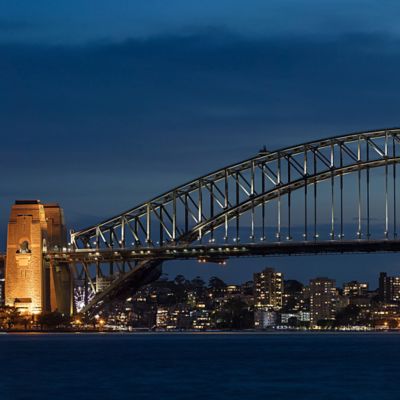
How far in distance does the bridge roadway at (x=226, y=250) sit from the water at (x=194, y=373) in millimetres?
13827

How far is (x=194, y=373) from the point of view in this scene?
389 feet

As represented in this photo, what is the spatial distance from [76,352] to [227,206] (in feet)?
137

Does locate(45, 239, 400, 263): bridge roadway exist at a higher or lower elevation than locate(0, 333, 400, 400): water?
higher

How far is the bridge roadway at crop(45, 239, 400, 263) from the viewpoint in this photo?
6983 inches

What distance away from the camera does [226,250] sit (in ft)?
620

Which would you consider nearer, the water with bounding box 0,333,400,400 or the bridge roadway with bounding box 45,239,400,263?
the water with bounding box 0,333,400,400

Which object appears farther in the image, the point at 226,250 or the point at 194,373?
the point at 226,250

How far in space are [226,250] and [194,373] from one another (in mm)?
70514

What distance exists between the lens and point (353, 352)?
527ft

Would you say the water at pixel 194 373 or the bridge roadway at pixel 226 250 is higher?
the bridge roadway at pixel 226 250

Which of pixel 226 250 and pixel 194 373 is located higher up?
pixel 226 250

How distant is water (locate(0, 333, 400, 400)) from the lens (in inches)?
4016

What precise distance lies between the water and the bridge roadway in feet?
45.4

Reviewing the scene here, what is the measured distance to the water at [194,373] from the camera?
4016 inches
